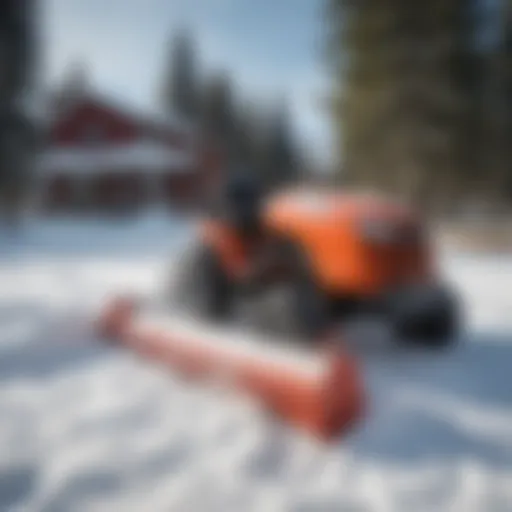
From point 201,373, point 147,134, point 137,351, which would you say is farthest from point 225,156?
point 137,351

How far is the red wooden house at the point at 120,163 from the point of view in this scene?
164cm

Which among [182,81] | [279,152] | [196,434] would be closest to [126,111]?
[182,81]

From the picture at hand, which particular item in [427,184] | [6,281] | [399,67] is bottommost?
[6,281]

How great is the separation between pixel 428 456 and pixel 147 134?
105 cm

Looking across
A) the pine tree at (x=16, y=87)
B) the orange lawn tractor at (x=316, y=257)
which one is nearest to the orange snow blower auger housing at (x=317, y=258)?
the orange lawn tractor at (x=316, y=257)

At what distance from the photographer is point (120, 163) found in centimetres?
185

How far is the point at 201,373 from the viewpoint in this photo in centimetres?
169

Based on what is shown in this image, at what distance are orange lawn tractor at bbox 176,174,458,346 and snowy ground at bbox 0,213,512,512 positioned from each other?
0.57ft

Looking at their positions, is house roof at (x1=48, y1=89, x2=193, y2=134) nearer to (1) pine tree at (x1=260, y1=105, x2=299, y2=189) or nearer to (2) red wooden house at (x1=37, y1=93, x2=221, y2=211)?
(2) red wooden house at (x1=37, y1=93, x2=221, y2=211)

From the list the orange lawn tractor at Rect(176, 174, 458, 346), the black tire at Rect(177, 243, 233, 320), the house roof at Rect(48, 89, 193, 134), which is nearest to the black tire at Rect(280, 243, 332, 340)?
the orange lawn tractor at Rect(176, 174, 458, 346)

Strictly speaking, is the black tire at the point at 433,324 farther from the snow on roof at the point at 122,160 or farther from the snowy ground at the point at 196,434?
the snow on roof at the point at 122,160

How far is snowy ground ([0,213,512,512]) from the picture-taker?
111 cm

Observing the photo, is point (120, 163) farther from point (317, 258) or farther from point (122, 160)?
point (317, 258)

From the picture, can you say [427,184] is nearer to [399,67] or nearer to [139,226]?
[399,67]
